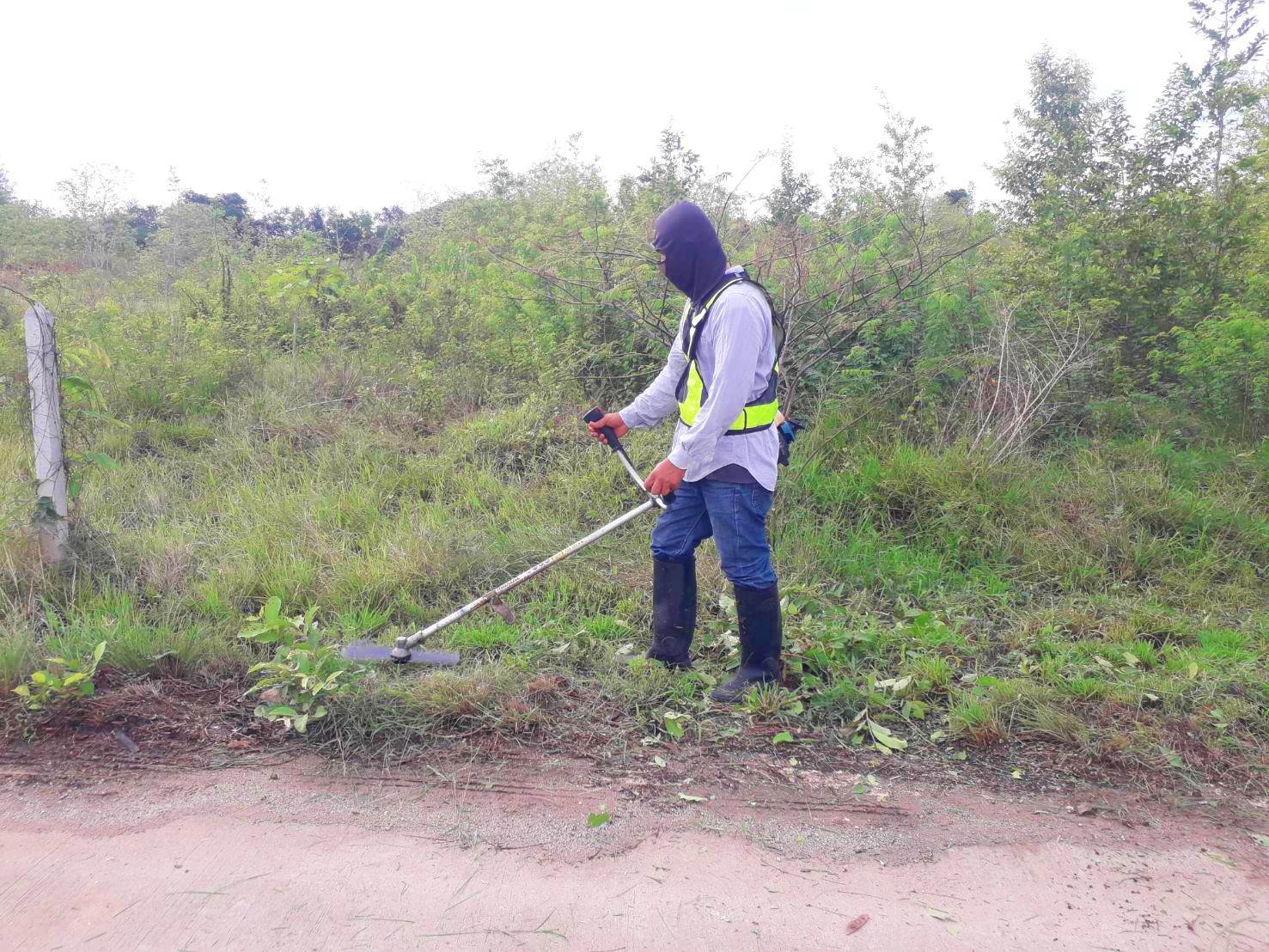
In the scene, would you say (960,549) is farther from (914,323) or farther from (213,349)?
(213,349)

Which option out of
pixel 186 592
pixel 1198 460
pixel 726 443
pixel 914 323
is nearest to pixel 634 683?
pixel 726 443

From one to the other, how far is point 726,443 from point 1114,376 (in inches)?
173

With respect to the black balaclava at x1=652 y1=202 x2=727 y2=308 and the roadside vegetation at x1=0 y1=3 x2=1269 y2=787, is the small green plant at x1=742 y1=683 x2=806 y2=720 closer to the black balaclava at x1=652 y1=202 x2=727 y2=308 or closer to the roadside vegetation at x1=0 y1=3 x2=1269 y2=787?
the roadside vegetation at x1=0 y1=3 x2=1269 y2=787

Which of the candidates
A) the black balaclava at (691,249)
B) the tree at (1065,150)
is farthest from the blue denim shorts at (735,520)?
the tree at (1065,150)

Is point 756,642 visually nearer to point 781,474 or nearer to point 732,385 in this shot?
point 732,385

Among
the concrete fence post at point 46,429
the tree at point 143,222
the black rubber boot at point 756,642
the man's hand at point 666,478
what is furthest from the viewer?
the tree at point 143,222

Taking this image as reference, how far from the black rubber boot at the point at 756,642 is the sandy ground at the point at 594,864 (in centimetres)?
50

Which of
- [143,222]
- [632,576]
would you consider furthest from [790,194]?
[143,222]

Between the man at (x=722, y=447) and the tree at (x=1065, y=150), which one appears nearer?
the man at (x=722, y=447)

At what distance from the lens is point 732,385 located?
3.14 meters

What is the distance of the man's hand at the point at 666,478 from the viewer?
3.28 metres

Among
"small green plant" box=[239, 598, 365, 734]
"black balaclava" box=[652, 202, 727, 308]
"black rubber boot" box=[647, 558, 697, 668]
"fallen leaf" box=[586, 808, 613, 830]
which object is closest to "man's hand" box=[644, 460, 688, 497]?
"black rubber boot" box=[647, 558, 697, 668]

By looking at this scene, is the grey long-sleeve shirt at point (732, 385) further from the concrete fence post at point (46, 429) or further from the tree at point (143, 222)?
the tree at point (143, 222)

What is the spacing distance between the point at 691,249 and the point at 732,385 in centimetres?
60
